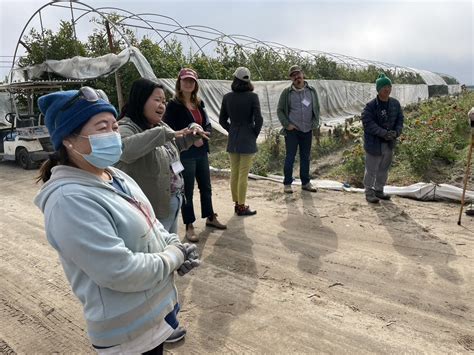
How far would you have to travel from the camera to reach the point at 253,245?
4.27 metres

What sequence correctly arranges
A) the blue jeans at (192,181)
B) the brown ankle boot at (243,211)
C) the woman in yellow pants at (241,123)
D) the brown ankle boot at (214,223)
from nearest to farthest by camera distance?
the blue jeans at (192,181)
the brown ankle boot at (214,223)
the woman in yellow pants at (241,123)
the brown ankle boot at (243,211)

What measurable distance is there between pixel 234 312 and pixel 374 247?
5.96 feet

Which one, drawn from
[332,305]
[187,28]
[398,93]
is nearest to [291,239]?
[332,305]

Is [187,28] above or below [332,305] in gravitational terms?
above

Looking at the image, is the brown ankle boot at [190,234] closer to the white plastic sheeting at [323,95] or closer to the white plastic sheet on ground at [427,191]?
the white plastic sheet on ground at [427,191]

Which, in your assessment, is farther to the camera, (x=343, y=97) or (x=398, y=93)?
(x=398, y=93)

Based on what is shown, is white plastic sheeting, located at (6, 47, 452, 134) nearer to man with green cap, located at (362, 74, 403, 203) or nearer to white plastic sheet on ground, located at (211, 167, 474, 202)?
white plastic sheet on ground, located at (211, 167, 474, 202)

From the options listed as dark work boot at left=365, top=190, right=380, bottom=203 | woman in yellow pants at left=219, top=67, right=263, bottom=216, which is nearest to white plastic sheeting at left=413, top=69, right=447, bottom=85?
dark work boot at left=365, top=190, right=380, bottom=203

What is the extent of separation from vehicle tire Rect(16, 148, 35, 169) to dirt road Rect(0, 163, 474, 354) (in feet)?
14.9

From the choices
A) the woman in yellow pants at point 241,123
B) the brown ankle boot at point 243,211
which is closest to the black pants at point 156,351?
the woman in yellow pants at point 241,123

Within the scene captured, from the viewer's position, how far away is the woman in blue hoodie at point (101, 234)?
1.32 m

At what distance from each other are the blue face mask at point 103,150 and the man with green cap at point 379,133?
443cm

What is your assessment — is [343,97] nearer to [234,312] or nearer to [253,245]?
[253,245]

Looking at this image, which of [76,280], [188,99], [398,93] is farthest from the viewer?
[398,93]
